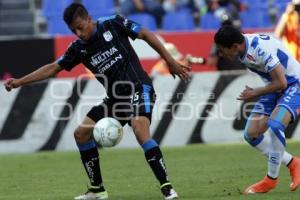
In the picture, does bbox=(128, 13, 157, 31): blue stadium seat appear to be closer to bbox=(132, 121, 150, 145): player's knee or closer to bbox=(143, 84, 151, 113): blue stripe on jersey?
bbox=(143, 84, 151, 113): blue stripe on jersey

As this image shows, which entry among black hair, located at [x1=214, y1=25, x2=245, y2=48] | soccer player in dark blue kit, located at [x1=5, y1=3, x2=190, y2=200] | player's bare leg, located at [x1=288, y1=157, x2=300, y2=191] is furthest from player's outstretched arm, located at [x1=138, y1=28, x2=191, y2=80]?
player's bare leg, located at [x1=288, y1=157, x2=300, y2=191]

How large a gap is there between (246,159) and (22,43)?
783 centimetres

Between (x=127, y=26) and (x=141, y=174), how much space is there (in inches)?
142

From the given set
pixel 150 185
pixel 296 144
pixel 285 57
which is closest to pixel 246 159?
pixel 296 144

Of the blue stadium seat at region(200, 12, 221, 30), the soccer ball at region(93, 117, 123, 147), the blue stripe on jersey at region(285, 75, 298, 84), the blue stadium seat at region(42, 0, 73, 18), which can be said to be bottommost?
the blue stadium seat at region(200, 12, 221, 30)

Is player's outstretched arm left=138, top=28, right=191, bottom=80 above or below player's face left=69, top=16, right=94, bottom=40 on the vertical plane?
below

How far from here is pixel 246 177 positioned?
39.1 ft

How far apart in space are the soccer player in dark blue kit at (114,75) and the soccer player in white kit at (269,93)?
2.25 feet

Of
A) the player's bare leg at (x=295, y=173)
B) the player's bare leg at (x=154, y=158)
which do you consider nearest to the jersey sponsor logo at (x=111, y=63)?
the player's bare leg at (x=154, y=158)

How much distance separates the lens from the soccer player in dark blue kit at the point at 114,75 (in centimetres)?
949

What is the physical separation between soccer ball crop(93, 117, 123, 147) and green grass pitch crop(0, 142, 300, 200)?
76 centimetres

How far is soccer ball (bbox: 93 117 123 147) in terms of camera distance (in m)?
9.72

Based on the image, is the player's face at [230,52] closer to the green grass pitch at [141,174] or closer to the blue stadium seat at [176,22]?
the green grass pitch at [141,174]

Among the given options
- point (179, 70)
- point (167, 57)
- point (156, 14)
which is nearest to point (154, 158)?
point (179, 70)
